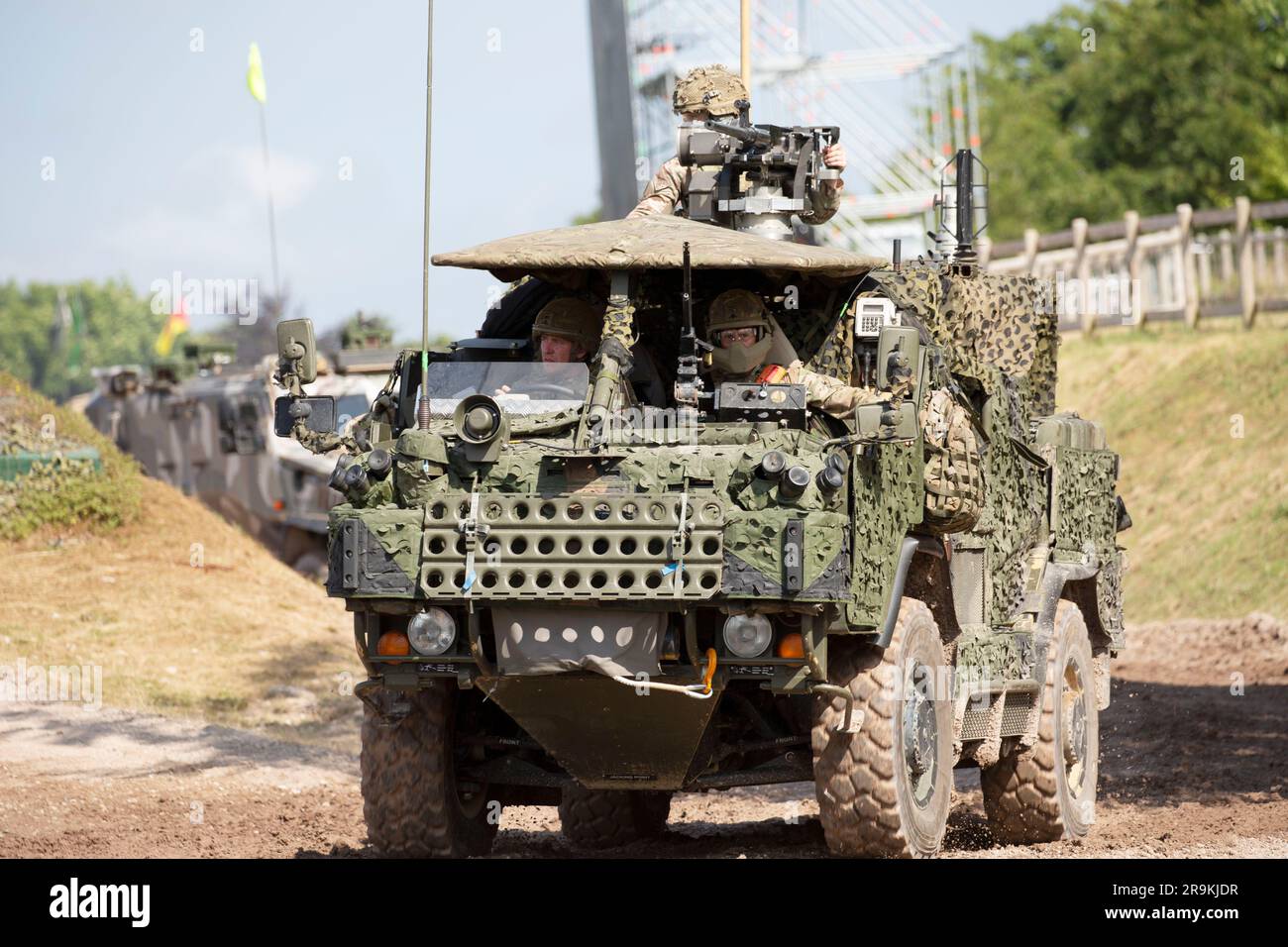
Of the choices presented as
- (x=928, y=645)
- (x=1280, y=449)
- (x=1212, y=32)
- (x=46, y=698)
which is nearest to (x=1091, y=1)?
(x=1212, y=32)

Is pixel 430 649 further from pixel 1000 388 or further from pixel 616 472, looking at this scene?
pixel 1000 388

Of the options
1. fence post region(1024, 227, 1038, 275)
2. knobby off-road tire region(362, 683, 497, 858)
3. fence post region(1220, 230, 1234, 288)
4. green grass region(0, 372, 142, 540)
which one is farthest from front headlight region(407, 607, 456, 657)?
fence post region(1024, 227, 1038, 275)

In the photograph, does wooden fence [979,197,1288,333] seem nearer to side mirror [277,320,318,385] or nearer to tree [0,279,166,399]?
side mirror [277,320,318,385]

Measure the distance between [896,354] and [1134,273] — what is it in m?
19.8

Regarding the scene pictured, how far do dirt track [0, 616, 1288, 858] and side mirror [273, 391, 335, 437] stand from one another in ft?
6.92

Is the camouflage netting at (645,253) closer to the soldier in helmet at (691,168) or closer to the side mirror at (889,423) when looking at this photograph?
the soldier in helmet at (691,168)

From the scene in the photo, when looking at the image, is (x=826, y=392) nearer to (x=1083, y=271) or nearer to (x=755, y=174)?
(x=755, y=174)

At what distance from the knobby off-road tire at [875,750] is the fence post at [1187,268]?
18.1 metres

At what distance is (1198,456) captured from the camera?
23.3m

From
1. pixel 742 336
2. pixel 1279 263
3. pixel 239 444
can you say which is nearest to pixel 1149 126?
pixel 1279 263

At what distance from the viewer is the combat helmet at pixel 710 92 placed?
1221 centimetres

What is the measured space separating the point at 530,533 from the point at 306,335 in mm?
1604

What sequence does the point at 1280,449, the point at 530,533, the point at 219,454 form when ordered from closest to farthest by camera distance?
1. the point at 530,533
2. the point at 1280,449
3. the point at 219,454

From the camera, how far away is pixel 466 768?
10070 mm
